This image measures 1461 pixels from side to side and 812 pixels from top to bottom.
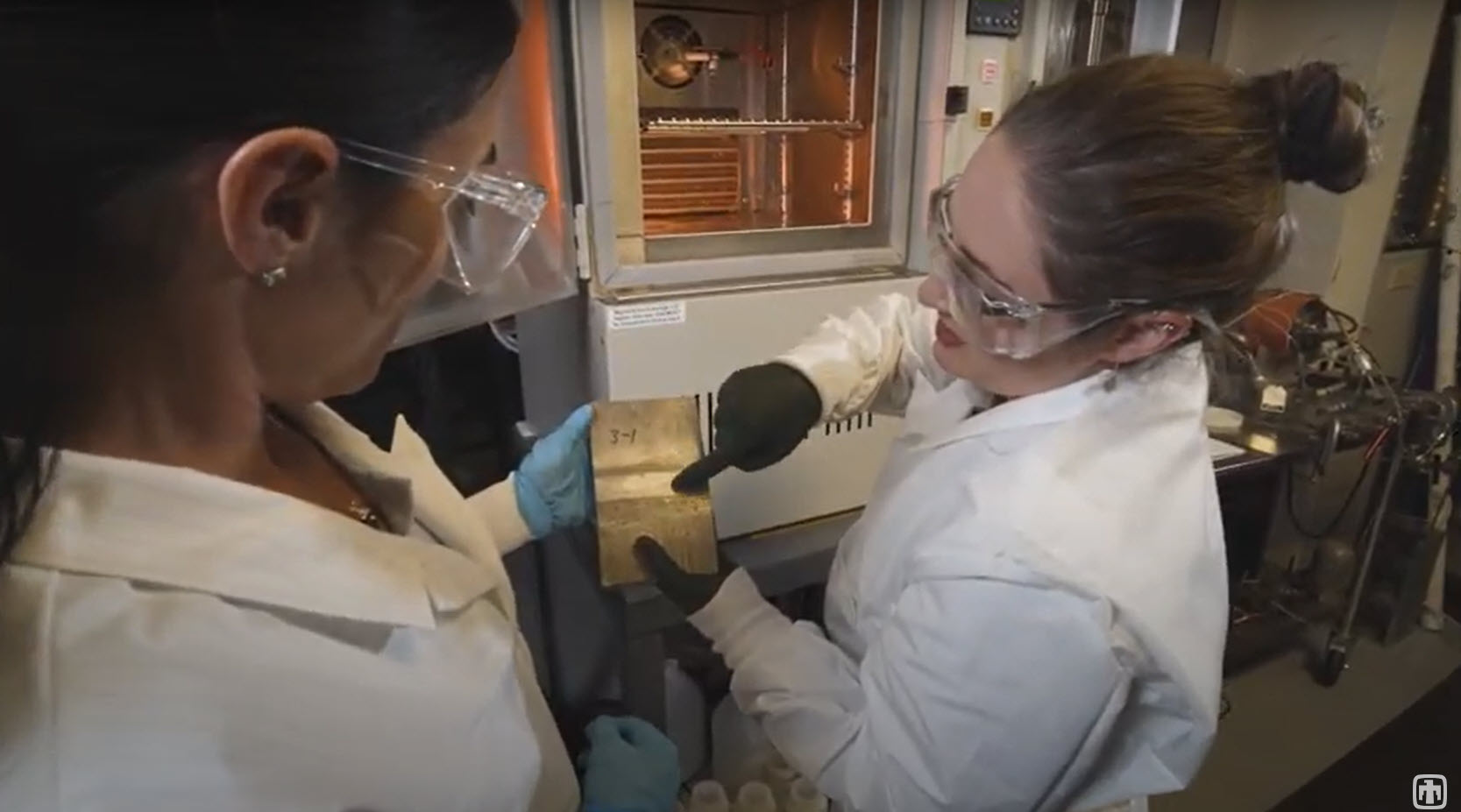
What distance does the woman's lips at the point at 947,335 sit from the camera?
0.85 meters

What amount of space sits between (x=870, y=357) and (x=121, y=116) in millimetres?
843

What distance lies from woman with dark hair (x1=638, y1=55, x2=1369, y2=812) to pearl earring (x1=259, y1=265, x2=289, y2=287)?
1.75ft

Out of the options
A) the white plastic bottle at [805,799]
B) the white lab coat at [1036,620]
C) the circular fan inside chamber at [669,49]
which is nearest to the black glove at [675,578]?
the white lab coat at [1036,620]

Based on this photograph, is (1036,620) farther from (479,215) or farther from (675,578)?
(479,215)

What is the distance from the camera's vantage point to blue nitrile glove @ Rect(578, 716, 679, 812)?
0.89 meters

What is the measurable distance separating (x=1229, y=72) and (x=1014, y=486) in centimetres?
39

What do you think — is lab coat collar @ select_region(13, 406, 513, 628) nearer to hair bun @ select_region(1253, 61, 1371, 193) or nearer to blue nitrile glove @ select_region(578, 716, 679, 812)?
blue nitrile glove @ select_region(578, 716, 679, 812)

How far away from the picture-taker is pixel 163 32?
1.21 ft

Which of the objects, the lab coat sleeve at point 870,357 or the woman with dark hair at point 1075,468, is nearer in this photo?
the woman with dark hair at point 1075,468

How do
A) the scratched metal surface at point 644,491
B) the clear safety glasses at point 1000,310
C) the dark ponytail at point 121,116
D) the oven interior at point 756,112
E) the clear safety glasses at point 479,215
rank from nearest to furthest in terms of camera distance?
the dark ponytail at point 121,116 < the clear safety glasses at point 479,215 < the clear safety glasses at point 1000,310 < the scratched metal surface at point 644,491 < the oven interior at point 756,112

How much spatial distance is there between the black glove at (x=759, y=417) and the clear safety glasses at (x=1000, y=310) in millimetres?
236

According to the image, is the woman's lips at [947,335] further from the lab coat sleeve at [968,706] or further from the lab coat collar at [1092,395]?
the lab coat sleeve at [968,706]

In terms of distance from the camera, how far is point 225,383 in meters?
0.49

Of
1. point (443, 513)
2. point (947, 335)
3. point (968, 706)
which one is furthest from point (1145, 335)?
point (443, 513)
